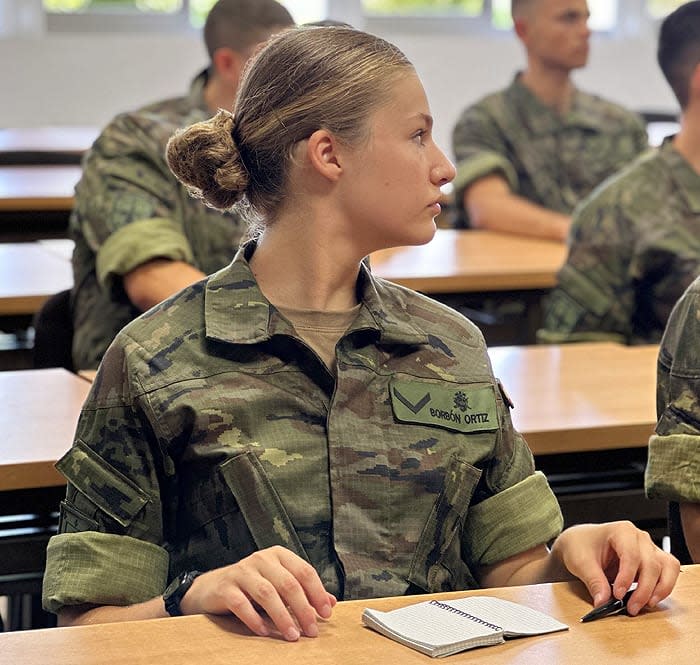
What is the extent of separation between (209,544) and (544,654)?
438mm

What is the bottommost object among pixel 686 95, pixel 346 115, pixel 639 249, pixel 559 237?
pixel 559 237

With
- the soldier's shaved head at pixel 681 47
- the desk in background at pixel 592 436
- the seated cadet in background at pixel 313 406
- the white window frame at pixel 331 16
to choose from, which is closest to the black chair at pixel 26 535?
the seated cadet in background at pixel 313 406

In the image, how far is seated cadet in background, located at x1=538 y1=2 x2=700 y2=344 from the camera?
2887 millimetres

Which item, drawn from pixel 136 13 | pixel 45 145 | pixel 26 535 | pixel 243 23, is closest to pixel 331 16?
pixel 136 13

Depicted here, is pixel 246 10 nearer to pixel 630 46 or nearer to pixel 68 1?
pixel 68 1

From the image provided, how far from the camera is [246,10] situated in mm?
3258

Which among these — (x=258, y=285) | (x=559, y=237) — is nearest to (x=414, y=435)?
(x=258, y=285)

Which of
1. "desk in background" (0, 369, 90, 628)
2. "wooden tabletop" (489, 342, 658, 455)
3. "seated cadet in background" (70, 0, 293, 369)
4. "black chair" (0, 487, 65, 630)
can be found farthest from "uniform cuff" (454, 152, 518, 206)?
"black chair" (0, 487, 65, 630)

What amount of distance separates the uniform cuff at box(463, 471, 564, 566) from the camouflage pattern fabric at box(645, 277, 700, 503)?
20 centimetres

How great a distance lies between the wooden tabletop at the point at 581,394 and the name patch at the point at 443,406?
496 mm

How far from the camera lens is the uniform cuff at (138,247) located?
2723mm

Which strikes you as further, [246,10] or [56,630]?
[246,10]

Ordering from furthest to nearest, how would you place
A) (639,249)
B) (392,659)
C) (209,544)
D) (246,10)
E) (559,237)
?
(559,237)
(246,10)
(639,249)
(209,544)
(392,659)

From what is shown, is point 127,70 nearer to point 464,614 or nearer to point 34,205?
point 34,205
